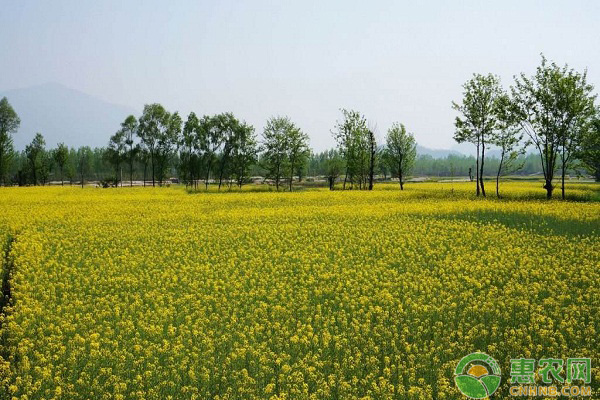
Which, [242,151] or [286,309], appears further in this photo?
[242,151]

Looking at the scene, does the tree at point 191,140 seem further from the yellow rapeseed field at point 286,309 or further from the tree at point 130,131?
the yellow rapeseed field at point 286,309

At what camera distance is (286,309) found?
12.4 metres

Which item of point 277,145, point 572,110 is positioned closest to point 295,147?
point 277,145

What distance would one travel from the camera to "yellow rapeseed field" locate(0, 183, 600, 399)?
8.93 m

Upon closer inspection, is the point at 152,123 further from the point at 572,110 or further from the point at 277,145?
the point at 572,110

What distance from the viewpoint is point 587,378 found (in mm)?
8750

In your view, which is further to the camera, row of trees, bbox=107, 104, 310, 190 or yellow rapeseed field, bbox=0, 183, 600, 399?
row of trees, bbox=107, 104, 310, 190

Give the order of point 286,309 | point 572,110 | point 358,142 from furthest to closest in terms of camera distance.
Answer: point 358,142, point 572,110, point 286,309

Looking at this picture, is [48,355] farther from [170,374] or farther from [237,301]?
[237,301]

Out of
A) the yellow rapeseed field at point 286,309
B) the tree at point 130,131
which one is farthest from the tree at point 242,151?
the yellow rapeseed field at point 286,309

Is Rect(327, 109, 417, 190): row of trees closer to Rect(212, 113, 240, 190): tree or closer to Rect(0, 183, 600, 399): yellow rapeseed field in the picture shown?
Rect(212, 113, 240, 190): tree

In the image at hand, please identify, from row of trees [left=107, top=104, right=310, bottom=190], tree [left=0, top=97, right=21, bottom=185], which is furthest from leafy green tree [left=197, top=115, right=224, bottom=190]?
tree [left=0, top=97, right=21, bottom=185]

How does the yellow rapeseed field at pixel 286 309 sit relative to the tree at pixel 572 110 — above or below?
below

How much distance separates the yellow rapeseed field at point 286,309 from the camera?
8930mm
